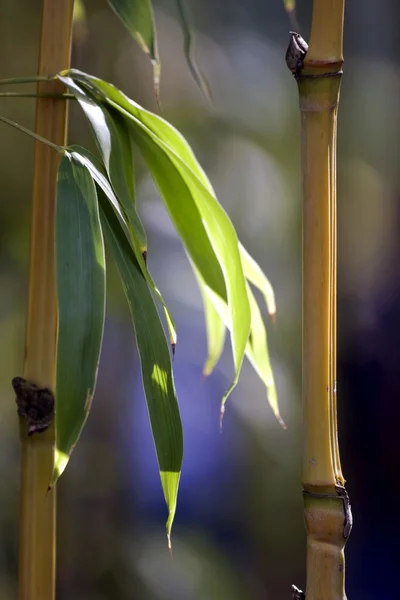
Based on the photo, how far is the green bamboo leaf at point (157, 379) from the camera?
0.36 m

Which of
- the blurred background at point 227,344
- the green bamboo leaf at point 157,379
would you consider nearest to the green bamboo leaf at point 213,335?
the green bamboo leaf at point 157,379

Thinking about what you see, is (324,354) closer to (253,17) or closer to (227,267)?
(227,267)

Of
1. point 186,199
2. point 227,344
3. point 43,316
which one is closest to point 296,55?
point 186,199

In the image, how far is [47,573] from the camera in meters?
0.45

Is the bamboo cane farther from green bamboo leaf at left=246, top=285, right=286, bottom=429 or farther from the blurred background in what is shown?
the blurred background

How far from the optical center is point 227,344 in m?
1.07

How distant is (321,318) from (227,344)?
718 millimetres

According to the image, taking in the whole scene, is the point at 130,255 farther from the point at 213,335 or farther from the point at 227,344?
the point at 227,344

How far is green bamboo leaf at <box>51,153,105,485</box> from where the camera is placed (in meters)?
0.32

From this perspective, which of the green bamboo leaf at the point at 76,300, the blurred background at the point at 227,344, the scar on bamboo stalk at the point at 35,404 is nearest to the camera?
the green bamboo leaf at the point at 76,300

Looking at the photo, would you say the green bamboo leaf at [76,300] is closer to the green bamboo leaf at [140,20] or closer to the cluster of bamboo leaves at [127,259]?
the cluster of bamboo leaves at [127,259]

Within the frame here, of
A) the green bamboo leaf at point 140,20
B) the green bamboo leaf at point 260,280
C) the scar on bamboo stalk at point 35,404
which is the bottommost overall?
the scar on bamboo stalk at point 35,404

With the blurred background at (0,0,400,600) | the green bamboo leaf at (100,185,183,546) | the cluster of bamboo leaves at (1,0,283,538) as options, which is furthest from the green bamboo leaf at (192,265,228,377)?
the blurred background at (0,0,400,600)

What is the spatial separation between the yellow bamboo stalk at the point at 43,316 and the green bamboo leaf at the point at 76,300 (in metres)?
0.09
